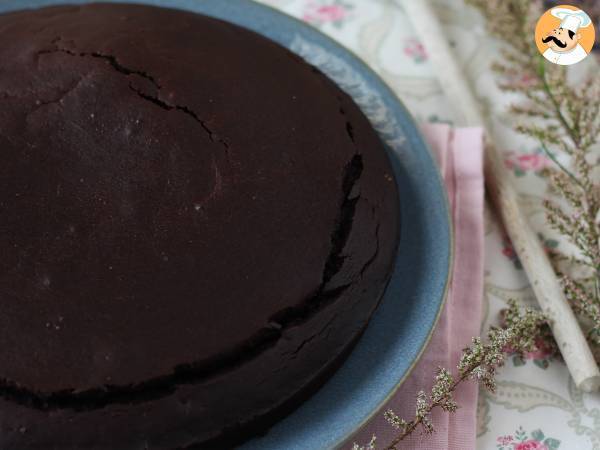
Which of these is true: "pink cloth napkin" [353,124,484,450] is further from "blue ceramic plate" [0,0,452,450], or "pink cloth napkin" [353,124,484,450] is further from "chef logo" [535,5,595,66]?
Result: "chef logo" [535,5,595,66]

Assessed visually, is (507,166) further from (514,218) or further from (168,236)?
(168,236)

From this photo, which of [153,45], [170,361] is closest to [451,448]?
[170,361]

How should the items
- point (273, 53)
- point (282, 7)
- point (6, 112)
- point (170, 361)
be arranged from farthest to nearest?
point (282, 7) → point (273, 53) → point (6, 112) → point (170, 361)

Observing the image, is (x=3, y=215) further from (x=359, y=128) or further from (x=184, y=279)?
(x=359, y=128)

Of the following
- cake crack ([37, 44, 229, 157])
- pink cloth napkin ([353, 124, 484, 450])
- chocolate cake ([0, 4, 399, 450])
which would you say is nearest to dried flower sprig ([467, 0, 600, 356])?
pink cloth napkin ([353, 124, 484, 450])

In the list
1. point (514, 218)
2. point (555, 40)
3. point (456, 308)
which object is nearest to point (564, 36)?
point (555, 40)

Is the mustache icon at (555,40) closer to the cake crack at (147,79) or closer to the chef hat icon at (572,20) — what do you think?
the chef hat icon at (572,20)
